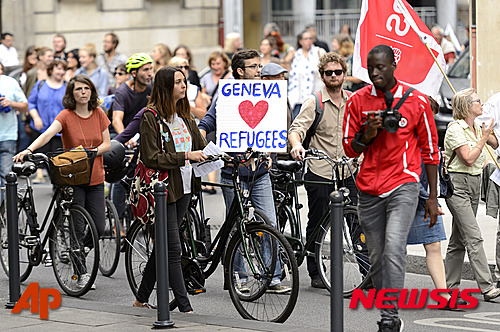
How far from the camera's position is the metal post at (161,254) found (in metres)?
6.69

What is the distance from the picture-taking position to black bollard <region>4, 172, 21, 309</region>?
7699 millimetres

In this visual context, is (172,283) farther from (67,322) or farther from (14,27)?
(14,27)

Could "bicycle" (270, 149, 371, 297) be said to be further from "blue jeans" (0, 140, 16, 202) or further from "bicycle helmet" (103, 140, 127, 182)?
"blue jeans" (0, 140, 16, 202)

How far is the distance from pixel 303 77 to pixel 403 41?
8740mm

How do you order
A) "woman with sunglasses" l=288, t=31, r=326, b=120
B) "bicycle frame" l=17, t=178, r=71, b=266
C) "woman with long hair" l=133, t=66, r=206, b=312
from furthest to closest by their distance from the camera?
"woman with sunglasses" l=288, t=31, r=326, b=120 → "bicycle frame" l=17, t=178, r=71, b=266 → "woman with long hair" l=133, t=66, r=206, b=312

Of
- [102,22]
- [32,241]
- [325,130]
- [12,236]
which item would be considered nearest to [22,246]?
[32,241]

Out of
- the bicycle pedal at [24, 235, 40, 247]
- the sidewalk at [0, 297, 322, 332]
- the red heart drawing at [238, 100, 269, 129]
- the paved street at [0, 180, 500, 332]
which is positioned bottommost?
the paved street at [0, 180, 500, 332]

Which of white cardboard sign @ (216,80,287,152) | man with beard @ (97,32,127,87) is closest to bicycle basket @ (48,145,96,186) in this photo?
white cardboard sign @ (216,80,287,152)

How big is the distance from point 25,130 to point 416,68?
965 centimetres

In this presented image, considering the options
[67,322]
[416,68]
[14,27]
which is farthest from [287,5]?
[67,322]

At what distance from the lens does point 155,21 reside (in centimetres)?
2767

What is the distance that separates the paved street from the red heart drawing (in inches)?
57.9

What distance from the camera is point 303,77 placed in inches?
699

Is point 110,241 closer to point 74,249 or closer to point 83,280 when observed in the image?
point 74,249
